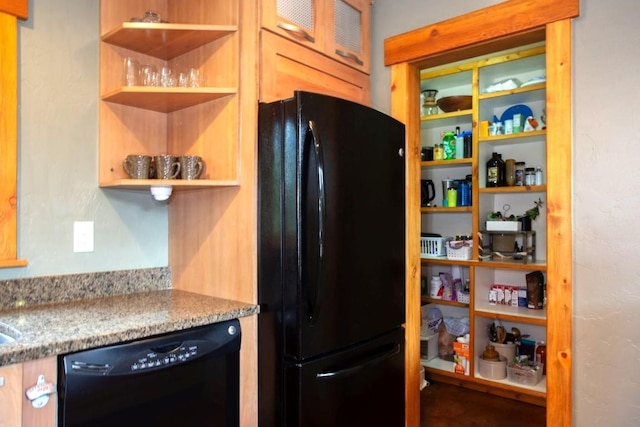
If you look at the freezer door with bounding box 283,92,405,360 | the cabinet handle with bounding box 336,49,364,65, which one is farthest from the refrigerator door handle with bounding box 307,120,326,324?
the cabinet handle with bounding box 336,49,364,65

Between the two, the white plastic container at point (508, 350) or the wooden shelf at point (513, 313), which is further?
the white plastic container at point (508, 350)

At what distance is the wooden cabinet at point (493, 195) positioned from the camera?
302 centimetres

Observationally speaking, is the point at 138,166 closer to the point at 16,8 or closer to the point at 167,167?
the point at 167,167

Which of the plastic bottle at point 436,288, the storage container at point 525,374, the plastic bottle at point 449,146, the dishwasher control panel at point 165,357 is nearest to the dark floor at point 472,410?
the storage container at point 525,374

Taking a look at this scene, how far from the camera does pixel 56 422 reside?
3.75ft

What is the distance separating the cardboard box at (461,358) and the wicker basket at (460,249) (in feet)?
2.12

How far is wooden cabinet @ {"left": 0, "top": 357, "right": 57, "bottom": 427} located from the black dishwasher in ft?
0.08

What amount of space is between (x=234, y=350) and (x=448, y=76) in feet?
9.14

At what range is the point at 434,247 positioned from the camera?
11.3 ft

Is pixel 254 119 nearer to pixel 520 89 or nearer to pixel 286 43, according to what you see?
pixel 286 43

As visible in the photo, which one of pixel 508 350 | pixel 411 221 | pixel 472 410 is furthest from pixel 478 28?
pixel 472 410

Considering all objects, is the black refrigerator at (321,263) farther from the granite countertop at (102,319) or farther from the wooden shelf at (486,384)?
the wooden shelf at (486,384)

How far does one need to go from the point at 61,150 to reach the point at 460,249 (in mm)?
2665

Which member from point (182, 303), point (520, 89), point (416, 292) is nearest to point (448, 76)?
point (520, 89)
